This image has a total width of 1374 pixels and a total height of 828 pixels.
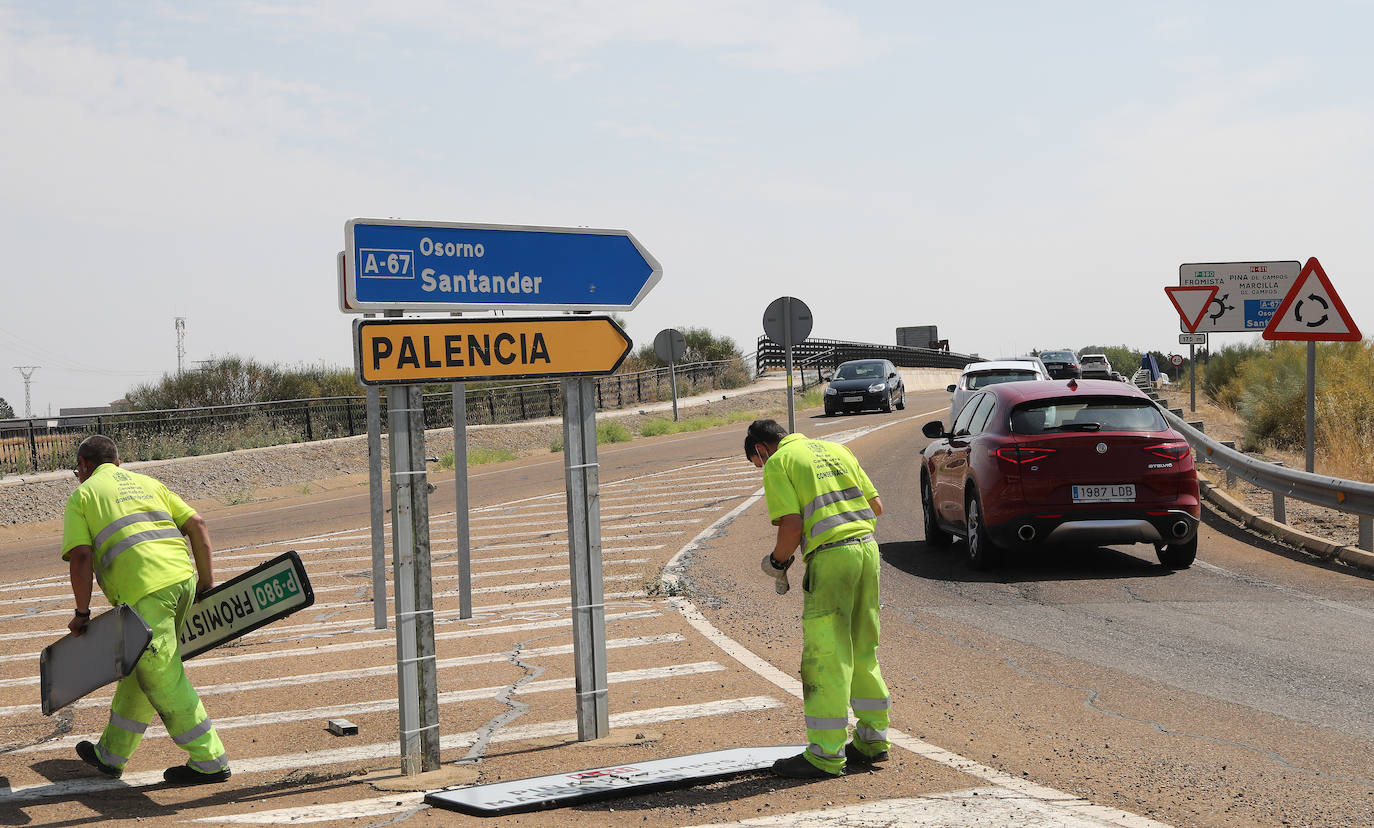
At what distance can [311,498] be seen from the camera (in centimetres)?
2364

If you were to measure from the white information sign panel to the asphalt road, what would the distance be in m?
11.9

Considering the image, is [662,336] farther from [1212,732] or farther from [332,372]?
[1212,732]

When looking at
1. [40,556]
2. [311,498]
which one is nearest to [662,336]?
[311,498]

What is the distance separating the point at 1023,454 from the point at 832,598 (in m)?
5.60

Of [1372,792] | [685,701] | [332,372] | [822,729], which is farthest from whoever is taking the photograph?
[332,372]

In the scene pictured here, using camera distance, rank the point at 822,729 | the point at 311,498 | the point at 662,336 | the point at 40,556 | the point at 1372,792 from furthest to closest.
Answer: the point at 662,336 → the point at 311,498 → the point at 40,556 → the point at 822,729 → the point at 1372,792

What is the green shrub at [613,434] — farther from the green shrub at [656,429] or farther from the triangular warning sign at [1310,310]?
the triangular warning sign at [1310,310]

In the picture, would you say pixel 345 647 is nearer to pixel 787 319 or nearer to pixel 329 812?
pixel 329 812

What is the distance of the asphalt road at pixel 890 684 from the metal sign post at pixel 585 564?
0.23 metres

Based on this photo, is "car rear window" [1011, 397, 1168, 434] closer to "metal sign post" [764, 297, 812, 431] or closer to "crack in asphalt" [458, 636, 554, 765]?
"crack in asphalt" [458, 636, 554, 765]

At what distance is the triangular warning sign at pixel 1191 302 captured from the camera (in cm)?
2398

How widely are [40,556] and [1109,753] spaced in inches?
593

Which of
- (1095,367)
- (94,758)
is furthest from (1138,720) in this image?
(1095,367)

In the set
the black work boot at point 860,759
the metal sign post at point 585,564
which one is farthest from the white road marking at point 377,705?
the black work boot at point 860,759
